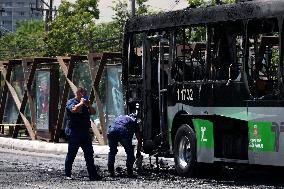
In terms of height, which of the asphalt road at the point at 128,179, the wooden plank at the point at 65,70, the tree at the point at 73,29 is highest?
the tree at the point at 73,29

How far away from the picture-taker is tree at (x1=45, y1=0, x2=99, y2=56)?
60.0 meters

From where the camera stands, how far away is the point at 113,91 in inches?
1077

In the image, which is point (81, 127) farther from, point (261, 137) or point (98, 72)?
point (98, 72)

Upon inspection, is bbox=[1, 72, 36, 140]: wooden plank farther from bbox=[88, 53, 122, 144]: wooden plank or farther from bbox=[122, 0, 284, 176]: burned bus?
bbox=[122, 0, 284, 176]: burned bus

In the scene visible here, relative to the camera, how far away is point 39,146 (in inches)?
1151

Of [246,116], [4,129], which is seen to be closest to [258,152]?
[246,116]

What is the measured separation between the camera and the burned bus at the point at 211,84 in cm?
1587

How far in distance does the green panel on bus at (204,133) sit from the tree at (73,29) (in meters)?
41.0

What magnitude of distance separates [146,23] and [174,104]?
229cm

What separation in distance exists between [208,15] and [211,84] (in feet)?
4.36

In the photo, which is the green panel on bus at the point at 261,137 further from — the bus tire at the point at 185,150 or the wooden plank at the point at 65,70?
the wooden plank at the point at 65,70

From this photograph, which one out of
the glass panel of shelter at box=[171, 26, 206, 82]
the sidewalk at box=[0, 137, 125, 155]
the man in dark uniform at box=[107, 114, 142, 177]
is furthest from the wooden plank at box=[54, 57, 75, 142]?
the man in dark uniform at box=[107, 114, 142, 177]

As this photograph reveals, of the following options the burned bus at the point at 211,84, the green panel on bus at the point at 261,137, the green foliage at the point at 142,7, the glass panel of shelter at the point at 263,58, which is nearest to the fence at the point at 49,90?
the burned bus at the point at 211,84

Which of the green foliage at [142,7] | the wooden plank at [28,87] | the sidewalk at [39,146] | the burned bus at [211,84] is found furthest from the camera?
the green foliage at [142,7]
